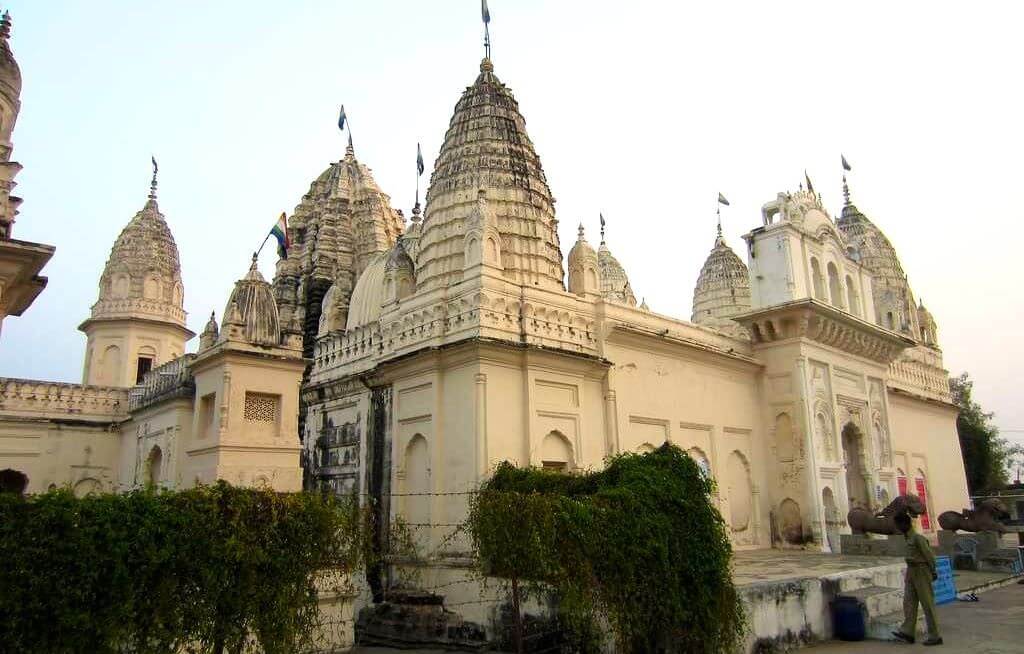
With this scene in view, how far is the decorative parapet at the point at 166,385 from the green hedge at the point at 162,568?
918 centimetres

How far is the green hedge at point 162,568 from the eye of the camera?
6.49 m

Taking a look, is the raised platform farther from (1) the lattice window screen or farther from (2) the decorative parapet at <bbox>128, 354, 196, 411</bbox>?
(2) the decorative parapet at <bbox>128, 354, 196, 411</bbox>

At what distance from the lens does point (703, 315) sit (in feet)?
106

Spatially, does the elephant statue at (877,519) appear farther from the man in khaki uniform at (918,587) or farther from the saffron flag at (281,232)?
the saffron flag at (281,232)

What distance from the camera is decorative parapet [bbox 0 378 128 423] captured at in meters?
21.5

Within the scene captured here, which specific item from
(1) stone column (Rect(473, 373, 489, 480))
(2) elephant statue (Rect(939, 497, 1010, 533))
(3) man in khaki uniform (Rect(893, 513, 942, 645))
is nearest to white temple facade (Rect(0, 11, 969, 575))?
(1) stone column (Rect(473, 373, 489, 480))

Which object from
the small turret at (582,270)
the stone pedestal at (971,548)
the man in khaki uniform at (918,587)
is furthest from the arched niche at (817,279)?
the man in khaki uniform at (918,587)

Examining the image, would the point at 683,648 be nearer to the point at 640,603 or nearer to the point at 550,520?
the point at 640,603

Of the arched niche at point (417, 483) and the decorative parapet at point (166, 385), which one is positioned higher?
the decorative parapet at point (166, 385)

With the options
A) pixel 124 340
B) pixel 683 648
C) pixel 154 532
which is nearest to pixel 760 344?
pixel 683 648

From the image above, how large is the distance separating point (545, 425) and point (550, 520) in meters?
5.20

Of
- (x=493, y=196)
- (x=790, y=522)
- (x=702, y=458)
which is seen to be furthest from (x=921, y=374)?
(x=493, y=196)

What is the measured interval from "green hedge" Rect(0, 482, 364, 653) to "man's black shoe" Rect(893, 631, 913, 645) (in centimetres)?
808

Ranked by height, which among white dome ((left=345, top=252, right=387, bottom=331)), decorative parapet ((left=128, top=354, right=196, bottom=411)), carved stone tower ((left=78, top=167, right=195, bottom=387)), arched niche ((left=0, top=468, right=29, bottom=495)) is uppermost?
carved stone tower ((left=78, top=167, right=195, bottom=387))
